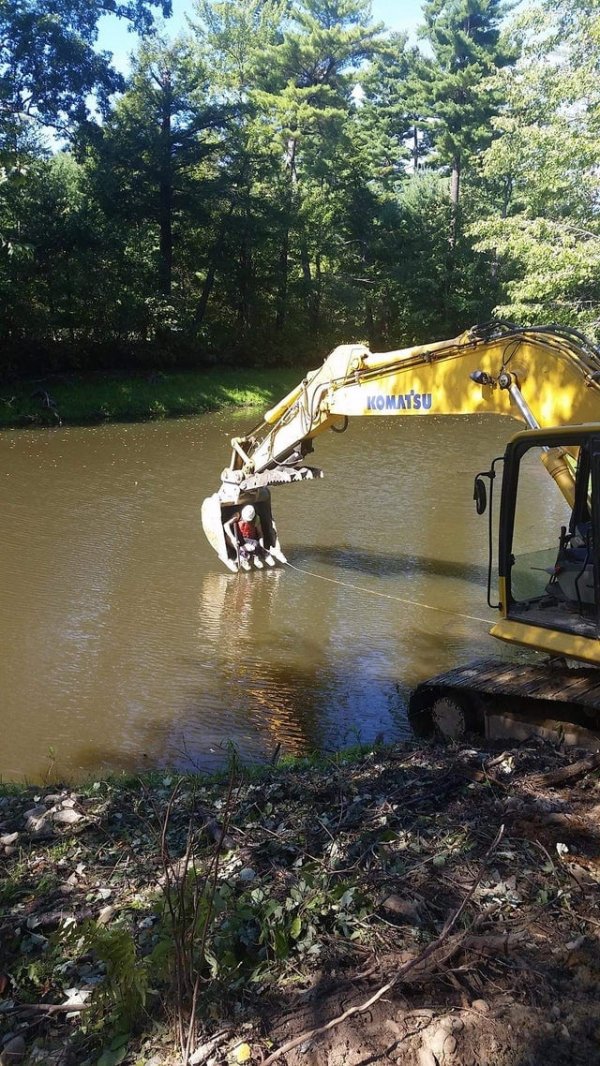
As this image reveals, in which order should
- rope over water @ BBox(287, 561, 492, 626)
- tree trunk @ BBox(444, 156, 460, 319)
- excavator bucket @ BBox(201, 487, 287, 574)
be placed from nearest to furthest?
rope over water @ BBox(287, 561, 492, 626)
excavator bucket @ BBox(201, 487, 287, 574)
tree trunk @ BBox(444, 156, 460, 319)

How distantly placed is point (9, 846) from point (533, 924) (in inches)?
102

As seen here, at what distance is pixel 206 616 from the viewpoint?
9430 millimetres

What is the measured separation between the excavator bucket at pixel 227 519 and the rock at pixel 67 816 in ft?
21.0

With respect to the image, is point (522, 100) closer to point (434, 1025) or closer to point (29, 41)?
point (29, 41)

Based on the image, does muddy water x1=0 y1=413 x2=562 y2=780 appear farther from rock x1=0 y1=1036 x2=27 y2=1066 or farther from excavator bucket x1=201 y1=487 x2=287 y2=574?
rock x1=0 y1=1036 x2=27 y2=1066

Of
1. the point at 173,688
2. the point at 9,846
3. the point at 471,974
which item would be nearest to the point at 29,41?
the point at 173,688

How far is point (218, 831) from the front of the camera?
4266 millimetres

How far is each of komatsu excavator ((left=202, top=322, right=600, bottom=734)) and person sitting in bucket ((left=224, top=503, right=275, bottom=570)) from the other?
8.03 ft

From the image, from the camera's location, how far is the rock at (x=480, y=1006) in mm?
2793

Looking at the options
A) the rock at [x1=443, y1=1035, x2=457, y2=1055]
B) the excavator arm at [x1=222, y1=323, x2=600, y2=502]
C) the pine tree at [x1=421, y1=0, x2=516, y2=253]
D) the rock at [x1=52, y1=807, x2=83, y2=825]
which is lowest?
the rock at [x1=52, y1=807, x2=83, y2=825]

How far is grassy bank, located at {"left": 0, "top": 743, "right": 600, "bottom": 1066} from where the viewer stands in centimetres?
274

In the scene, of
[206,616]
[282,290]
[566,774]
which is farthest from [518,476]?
[282,290]

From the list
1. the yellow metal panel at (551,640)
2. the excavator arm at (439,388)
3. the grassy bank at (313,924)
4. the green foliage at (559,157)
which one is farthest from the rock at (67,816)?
the green foliage at (559,157)

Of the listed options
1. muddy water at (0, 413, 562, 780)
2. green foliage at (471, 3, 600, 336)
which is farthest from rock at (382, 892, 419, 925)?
green foliage at (471, 3, 600, 336)
